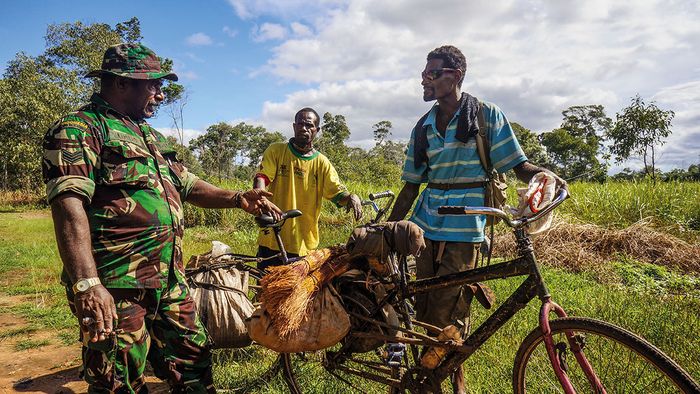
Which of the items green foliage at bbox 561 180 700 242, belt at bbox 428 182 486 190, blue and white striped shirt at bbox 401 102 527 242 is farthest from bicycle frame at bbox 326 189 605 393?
green foliage at bbox 561 180 700 242

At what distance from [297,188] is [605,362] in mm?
2573

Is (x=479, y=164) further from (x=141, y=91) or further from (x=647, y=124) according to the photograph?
(x=647, y=124)

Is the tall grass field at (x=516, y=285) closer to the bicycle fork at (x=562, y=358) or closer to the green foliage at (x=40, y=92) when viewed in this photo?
the bicycle fork at (x=562, y=358)

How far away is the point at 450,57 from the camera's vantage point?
8.32 feet

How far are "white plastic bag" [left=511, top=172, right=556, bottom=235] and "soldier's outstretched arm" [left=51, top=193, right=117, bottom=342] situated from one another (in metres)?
1.80

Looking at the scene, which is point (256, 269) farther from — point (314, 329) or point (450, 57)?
point (450, 57)

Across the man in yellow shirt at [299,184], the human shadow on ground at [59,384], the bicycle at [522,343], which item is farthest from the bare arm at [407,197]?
the human shadow on ground at [59,384]

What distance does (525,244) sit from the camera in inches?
70.9

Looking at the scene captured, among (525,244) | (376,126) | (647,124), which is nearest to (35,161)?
(525,244)

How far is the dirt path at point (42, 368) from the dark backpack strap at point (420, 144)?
2.58 m

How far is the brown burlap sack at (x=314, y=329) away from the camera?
2020 millimetres

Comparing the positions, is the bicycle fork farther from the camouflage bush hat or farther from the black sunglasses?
the camouflage bush hat

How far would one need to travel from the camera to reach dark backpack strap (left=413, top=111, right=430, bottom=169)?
270 cm

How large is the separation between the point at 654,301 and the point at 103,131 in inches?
197
